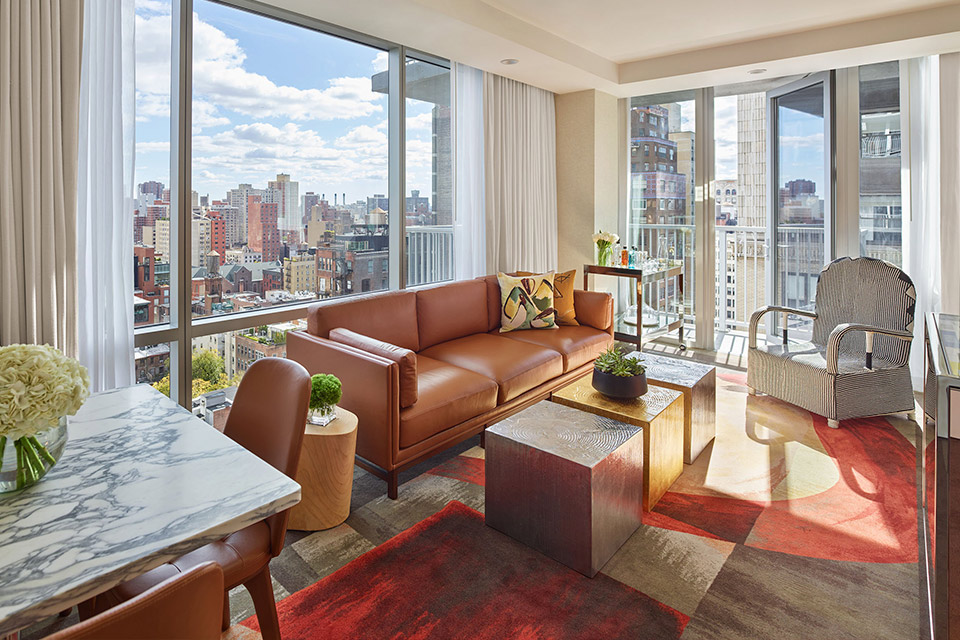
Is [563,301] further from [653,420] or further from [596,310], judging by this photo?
[653,420]

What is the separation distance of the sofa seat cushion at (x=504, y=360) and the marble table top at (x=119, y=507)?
184 cm

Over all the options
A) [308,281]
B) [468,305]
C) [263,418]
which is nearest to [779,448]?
[468,305]

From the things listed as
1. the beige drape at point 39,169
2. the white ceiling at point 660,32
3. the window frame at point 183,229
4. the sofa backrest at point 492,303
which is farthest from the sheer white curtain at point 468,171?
the beige drape at point 39,169

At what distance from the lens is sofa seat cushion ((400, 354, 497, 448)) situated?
8.54 ft

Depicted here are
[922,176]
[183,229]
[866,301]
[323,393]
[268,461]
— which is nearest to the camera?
[268,461]

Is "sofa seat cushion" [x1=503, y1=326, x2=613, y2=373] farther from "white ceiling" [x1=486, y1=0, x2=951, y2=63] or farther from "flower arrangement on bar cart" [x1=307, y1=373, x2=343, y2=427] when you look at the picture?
"white ceiling" [x1=486, y1=0, x2=951, y2=63]

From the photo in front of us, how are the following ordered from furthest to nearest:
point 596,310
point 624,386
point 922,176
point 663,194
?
point 663,194
point 596,310
point 922,176
point 624,386

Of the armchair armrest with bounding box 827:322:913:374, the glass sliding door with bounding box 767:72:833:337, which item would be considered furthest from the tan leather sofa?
the glass sliding door with bounding box 767:72:833:337

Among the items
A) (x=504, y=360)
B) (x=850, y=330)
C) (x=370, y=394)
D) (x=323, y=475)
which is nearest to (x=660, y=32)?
(x=850, y=330)

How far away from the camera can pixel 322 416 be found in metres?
2.38

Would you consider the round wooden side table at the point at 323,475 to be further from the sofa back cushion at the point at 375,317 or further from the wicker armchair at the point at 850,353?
the wicker armchair at the point at 850,353

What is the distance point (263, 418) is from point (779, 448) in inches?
112

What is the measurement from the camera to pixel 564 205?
5.39 metres

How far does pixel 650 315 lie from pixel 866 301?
2073 mm
